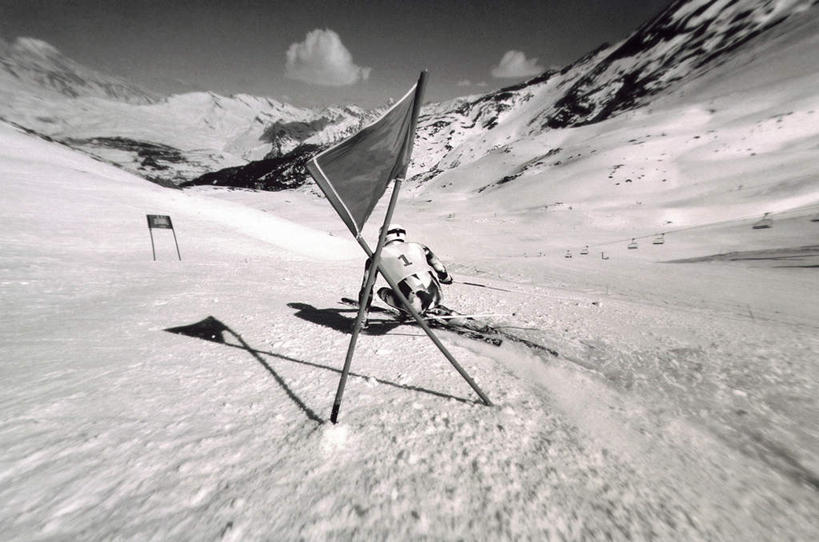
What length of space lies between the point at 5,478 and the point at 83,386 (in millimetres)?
1259

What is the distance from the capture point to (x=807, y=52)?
61.3 meters

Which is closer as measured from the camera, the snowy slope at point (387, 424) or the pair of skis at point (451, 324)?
→ the snowy slope at point (387, 424)

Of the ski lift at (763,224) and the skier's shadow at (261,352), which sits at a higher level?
the ski lift at (763,224)

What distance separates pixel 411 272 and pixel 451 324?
1.35 m

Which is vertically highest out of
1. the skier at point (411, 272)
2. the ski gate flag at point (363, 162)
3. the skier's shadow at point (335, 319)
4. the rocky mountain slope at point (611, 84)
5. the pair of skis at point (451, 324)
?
the rocky mountain slope at point (611, 84)

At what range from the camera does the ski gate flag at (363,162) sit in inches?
103

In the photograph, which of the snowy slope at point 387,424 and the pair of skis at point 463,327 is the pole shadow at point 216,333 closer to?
the snowy slope at point 387,424

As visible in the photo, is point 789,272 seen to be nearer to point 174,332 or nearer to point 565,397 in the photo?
point 565,397

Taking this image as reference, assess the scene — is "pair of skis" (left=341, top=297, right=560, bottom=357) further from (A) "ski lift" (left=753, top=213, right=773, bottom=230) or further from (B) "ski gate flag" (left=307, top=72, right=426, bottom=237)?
(A) "ski lift" (left=753, top=213, right=773, bottom=230)

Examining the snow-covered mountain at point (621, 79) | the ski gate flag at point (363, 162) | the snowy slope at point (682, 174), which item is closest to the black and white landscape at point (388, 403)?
the ski gate flag at point (363, 162)

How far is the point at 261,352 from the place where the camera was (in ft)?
14.1

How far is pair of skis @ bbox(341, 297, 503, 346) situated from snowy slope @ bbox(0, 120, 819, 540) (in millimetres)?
290

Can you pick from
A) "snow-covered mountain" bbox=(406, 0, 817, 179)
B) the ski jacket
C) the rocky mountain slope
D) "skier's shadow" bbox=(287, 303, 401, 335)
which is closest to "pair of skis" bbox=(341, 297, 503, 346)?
"skier's shadow" bbox=(287, 303, 401, 335)

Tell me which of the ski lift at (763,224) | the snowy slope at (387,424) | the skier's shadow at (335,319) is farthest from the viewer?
the ski lift at (763,224)
